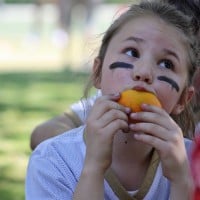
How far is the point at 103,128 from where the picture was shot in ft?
6.63

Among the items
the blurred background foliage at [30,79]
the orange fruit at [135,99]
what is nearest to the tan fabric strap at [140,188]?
the orange fruit at [135,99]

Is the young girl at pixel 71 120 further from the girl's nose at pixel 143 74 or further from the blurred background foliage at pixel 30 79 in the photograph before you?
the girl's nose at pixel 143 74

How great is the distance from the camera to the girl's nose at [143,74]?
2106 millimetres

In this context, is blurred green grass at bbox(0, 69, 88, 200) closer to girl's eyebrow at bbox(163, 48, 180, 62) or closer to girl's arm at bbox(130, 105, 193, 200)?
girl's eyebrow at bbox(163, 48, 180, 62)

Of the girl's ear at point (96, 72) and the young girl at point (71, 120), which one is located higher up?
the girl's ear at point (96, 72)

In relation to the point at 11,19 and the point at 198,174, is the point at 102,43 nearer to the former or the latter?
the point at 198,174

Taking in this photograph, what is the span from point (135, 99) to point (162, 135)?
12cm

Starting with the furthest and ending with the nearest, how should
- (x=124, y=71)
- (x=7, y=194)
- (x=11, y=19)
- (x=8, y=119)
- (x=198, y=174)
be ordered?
(x=11, y=19)
(x=8, y=119)
(x=7, y=194)
(x=124, y=71)
(x=198, y=174)

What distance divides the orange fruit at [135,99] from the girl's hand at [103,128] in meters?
0.01

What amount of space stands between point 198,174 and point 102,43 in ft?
3.53

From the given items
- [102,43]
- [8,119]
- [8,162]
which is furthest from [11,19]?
[102,43]

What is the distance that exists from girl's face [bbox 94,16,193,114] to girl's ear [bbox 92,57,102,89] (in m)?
0.08

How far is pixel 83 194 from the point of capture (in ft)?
6.79

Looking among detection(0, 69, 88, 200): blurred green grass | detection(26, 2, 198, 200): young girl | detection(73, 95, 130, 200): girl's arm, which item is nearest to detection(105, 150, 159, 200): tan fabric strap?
detection(26, 2, 198, 200): young girl
